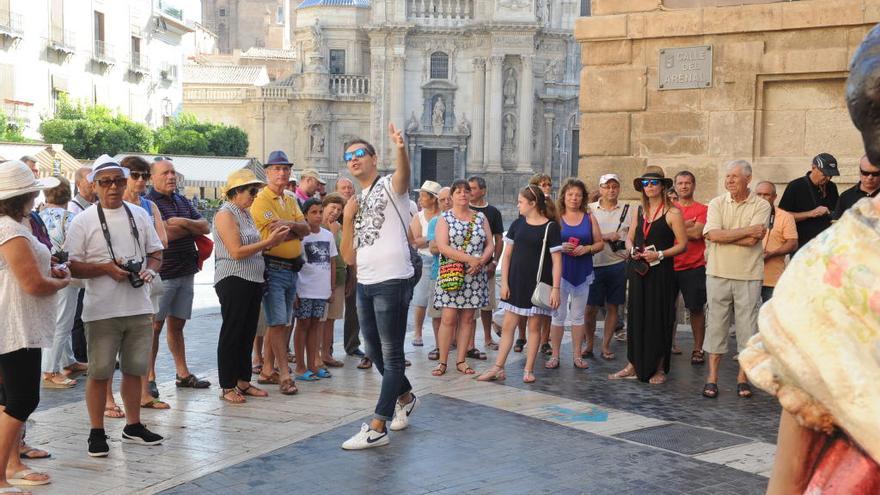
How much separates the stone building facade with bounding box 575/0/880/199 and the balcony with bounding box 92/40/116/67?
40.3 m

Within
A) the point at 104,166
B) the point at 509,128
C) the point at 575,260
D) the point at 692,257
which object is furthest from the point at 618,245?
the point at 509,128

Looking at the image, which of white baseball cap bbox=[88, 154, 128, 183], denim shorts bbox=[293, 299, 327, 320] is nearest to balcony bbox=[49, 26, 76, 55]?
denim shorts bbox=[293, 299, 327, 320]

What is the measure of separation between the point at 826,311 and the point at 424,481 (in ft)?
14.3

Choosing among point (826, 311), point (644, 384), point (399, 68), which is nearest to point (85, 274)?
point (644, 384)

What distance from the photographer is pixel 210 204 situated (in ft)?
148

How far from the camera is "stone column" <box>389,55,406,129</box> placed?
5156cm

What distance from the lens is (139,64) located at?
52.8 meters

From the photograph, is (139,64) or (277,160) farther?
(139,64)

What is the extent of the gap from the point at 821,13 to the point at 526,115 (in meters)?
40.4

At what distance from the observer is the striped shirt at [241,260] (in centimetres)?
766

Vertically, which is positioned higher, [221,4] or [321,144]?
[221,4]

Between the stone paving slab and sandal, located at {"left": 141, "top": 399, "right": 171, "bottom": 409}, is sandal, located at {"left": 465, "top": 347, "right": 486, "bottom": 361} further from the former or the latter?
sandal, located at {"left": 141, "top": 399, "right": 171, "bottom": 409}

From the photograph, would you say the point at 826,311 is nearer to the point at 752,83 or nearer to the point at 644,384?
the point at 644,384

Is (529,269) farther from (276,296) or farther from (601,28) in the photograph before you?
(601,28)
